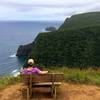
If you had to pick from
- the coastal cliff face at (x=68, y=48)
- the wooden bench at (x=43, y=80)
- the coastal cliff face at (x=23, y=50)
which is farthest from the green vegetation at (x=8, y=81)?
the coastal cliff face at (x=23, y=50)

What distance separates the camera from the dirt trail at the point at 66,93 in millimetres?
12219

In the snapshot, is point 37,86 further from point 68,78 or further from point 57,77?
point 68,78

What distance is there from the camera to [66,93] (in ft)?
41.7

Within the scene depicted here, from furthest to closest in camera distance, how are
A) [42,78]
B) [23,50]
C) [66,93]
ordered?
1. [23,50]
2. [66,93]
3. [42,78]

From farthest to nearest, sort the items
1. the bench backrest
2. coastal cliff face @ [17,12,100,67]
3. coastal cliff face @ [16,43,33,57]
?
coastal cliff face @ [16,43,33,57] < coastal cliff face @ [17,12,100,67] < the bench backrest

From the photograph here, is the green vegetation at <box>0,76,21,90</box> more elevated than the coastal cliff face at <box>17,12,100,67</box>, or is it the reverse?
the green vegetation at <box>0,76,21,90</box>

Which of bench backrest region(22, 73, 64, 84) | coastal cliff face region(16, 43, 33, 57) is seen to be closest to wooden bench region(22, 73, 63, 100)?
bench backrest region(22, 73, 64, 84)

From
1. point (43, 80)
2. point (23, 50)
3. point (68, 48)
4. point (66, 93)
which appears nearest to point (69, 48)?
point (68, 48)

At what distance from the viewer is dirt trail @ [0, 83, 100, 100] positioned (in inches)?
481

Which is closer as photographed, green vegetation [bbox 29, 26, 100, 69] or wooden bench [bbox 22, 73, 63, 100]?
wooden bench [bbox 22, 73, 63, 100]

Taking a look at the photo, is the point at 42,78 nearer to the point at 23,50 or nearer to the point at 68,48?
the point at 68,48

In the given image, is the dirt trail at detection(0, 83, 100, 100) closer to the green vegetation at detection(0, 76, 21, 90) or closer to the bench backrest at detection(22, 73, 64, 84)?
the bench backrest at detection(22, 73, 64, 84)

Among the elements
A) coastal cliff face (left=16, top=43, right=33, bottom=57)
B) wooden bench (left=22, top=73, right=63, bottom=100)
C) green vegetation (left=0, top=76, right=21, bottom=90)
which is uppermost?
wooden bench (left=22, top=73, right=63, bottom=100)

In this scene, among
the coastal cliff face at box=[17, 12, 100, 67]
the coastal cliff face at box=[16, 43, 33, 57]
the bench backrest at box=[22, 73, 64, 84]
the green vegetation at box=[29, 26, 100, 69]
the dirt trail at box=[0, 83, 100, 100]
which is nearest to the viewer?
the bench backrest at box=[22, 73, 64, 84]
